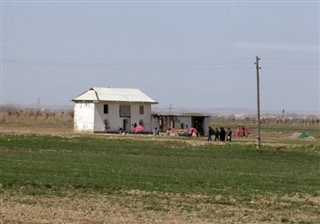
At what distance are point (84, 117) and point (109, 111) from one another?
285 centimetres

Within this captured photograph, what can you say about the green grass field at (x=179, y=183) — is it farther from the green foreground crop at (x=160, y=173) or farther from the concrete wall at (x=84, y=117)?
the concrete wall at (x=84, y=117)

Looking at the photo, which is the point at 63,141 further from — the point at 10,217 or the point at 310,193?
the point at 10,217

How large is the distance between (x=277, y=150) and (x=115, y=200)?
3405cm

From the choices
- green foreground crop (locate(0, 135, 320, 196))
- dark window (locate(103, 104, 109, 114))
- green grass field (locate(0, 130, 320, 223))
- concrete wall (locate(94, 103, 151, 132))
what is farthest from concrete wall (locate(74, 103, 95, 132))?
green grass field (locate(0, 130, 320, 223))

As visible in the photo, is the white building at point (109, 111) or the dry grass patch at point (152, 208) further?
the white building at point (109, 111)

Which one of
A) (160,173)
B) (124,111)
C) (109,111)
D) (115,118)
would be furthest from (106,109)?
(160,173)

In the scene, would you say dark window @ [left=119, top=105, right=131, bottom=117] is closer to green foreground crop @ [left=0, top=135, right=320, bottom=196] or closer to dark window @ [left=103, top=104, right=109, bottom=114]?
dark window @ [left=103, top=104, right=109, bottom=114]

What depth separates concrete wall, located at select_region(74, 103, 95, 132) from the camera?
83.8 m

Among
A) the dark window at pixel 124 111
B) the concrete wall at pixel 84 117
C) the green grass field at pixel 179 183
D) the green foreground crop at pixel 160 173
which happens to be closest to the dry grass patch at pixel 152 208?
the green grass field at pixel 179 183

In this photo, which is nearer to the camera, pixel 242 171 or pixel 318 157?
pixel 242 171

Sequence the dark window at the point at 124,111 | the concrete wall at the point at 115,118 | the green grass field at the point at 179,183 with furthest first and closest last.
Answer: the dark window at the point at 124,111
the concrete wall at the point at 115,118
the green grass field at the point at 179,183

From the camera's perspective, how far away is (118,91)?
89.3 m

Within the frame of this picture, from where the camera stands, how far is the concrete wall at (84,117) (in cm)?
A: 8375

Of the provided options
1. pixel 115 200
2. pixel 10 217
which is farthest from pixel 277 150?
pixel 10 217
